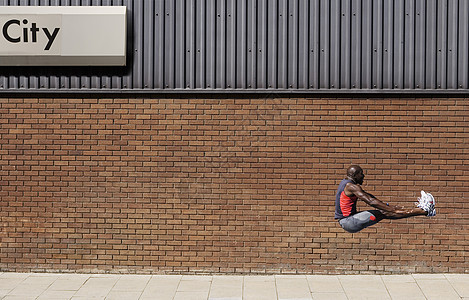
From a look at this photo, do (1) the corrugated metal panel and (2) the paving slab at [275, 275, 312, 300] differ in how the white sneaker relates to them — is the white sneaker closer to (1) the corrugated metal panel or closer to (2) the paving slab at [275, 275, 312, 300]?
(1) the corrugated metal panel

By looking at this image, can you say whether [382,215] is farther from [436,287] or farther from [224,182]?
[224,182]

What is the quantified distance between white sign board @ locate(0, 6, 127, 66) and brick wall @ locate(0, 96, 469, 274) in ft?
2.09

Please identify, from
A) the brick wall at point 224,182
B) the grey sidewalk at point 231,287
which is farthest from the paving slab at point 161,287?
the brick wall at point 224,182

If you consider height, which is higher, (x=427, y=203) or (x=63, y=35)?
(x=63, y=35)

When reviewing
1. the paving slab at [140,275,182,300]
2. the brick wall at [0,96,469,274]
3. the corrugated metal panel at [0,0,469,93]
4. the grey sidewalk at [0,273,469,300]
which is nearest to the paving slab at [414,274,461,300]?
the grey sidewalk at [0,273,469,300]

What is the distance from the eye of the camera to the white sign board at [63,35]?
27.3 feet

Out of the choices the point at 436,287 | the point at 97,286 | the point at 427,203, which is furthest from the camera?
the point at 427,203

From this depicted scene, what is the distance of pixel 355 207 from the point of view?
837 cm

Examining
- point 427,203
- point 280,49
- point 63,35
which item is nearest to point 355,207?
point 427,203

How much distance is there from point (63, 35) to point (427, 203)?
5.91 m

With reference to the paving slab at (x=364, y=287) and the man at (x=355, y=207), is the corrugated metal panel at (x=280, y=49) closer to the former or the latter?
the man at (x=355, y=207)

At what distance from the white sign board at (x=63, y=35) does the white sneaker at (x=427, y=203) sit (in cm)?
483

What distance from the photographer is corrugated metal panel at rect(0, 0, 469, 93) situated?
831cm

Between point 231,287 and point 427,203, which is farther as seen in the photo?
point 427,203
